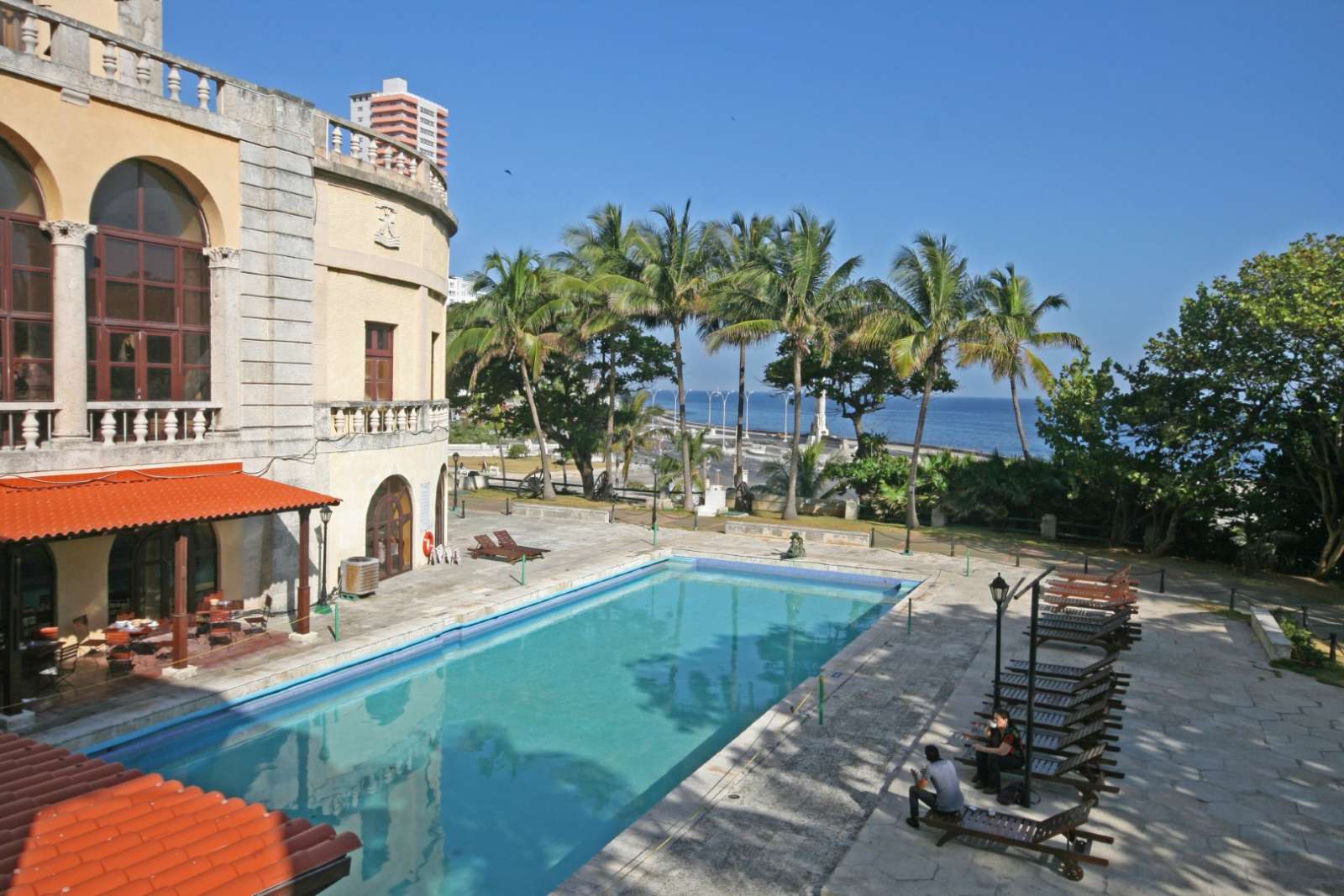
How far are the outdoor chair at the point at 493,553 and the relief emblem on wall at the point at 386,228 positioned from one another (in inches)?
335

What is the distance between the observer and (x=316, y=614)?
18.5 metres

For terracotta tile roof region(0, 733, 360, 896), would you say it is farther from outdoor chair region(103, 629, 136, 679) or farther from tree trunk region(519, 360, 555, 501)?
tree trunk region(519, 360, 555, 501)

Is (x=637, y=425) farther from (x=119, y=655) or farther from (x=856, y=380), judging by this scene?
(x=119, y=655)

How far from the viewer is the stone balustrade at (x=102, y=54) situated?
14133 mm

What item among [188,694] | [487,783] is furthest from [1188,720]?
[188,694]

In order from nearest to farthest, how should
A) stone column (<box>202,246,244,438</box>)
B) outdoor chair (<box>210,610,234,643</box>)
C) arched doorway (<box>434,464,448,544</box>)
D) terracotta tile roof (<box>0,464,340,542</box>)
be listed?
terracotta tile roof (<box>0,464,340,542</box>) → outdoor chair (<box>210,610,234,643</box>) → stone column (<box>202,246,244,438</box>) → arched doorway (<box>434,464,448,544</box>)

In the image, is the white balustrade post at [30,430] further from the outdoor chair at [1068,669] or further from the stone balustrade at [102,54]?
the outdoor chair at [1068,669]

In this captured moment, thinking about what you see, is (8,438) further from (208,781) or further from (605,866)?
(605,866)

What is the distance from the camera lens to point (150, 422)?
16234 millimetres

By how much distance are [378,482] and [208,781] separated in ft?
31.0

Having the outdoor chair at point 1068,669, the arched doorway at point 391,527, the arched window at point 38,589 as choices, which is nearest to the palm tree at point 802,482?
the arched doorway at point 391,527

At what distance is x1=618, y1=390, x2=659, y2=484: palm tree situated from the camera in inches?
1575

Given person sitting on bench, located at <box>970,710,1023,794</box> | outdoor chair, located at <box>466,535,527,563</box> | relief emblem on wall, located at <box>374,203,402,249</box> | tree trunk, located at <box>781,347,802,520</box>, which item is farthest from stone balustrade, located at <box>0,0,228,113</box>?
tree trunk, located at <box>781,347,802,520</box>

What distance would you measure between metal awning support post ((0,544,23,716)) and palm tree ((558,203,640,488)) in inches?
937
